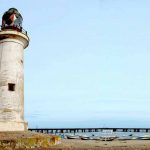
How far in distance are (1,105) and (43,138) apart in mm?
3675

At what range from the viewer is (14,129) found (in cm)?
1473

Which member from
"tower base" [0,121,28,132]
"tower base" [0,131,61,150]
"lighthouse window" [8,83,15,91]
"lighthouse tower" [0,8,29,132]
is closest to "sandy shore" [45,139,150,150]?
"tower base" [0,131,61,150]

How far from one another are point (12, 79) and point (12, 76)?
7.4 inches

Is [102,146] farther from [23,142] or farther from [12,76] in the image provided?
[12,76]

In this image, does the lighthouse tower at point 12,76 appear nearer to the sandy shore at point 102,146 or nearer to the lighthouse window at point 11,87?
the lighthouse window at point 11,87

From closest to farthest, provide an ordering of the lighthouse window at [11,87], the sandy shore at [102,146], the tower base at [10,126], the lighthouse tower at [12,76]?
1. the sandy shore at [102,146]
2. the tower base at [10,126]
3. the lighthouse tower at [12,76]
4. the lighthouse window at [11,87]

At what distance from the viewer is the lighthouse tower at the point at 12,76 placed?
1502 centimetres

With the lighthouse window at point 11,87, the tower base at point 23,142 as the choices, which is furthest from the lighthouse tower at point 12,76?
the tower base at point 23,142

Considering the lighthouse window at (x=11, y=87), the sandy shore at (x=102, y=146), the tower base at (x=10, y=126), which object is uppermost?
the lighthouse window at (x=11, y=87)

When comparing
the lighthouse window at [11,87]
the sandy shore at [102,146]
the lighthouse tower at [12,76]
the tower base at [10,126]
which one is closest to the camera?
the sandy shore at [102,146]

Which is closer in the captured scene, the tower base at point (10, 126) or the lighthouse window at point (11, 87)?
the tower base at point (10, 126)

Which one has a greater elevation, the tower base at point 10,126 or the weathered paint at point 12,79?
the weathered paint at point 12,79

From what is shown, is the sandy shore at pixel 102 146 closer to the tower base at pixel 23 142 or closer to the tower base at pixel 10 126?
the tower base at pixel 23 142

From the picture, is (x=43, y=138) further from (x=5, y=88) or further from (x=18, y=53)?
(x=18, y=53)
